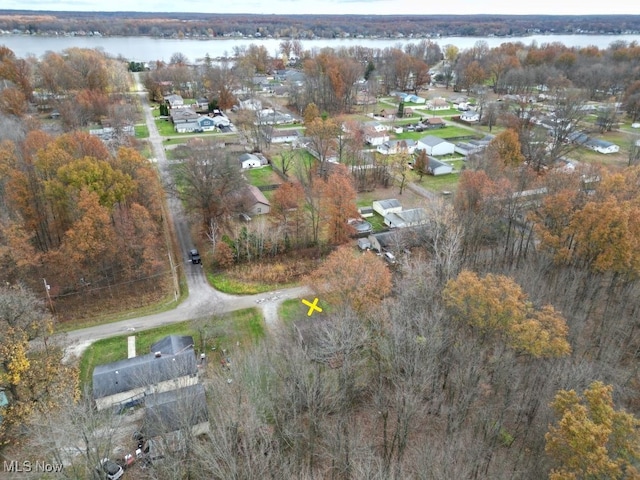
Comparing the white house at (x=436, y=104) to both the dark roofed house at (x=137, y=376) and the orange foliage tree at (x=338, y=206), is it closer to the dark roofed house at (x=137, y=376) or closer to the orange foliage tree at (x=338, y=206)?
the orange foliage tree at (x=338, y=206)

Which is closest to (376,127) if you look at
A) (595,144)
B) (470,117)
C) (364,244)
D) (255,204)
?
(470,117)

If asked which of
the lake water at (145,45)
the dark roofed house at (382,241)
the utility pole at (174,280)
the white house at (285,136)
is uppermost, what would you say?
the lake water at (145,45)

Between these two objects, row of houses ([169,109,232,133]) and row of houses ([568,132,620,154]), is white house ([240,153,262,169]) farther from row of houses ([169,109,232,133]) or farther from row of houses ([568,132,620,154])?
row of houses ([568,132,620,154])

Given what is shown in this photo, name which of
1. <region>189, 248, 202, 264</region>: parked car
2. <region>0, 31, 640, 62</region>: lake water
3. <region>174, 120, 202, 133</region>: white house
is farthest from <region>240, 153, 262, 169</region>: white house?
<region>0, 31, 640, 62</region>: lake water

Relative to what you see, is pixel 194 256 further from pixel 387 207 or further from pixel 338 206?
pixel 387 207

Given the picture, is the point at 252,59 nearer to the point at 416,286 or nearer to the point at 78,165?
the point at 78,165

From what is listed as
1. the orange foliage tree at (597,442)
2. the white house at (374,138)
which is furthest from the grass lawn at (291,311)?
the white house at (374,138)
